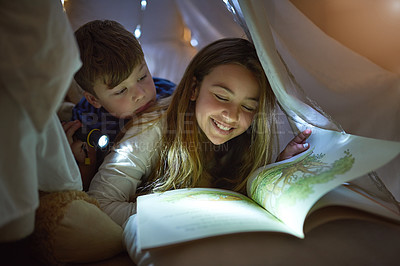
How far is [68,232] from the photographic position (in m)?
0.52

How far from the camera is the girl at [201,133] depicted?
0.82 m

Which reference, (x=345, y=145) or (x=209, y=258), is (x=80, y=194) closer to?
(x=209, y=258)

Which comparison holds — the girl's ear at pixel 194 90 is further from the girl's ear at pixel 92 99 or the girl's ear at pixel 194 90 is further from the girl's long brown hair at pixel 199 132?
the girl's ear at pixel 92 99

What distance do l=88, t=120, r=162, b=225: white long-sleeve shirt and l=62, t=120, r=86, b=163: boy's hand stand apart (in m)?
→ 0.15

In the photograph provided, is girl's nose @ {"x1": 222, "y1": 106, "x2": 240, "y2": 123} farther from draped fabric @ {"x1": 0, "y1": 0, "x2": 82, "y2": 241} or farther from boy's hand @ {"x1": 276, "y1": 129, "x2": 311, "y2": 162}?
draped fabric @ {"x1": 0, "y1": 0, "x2": 82, "y2": 241}

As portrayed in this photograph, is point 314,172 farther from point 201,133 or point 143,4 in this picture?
point 143,4

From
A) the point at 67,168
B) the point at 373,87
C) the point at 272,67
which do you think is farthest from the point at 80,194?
the point at 373,87

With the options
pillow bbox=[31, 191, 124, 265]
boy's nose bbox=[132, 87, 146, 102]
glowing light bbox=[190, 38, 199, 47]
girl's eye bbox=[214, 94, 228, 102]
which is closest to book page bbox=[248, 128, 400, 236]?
girl's eye bbox=[214, 94, 228, 102]

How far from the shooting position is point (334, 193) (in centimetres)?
60

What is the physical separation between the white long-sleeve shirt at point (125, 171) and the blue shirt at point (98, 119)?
0.11 meters

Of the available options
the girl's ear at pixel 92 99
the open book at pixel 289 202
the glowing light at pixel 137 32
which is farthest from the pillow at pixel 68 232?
the glowing light at pixel 137 32

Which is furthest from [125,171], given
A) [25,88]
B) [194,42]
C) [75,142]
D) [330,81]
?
[194,42]

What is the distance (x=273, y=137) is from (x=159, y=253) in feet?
1.82

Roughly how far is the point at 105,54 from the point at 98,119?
245mm
